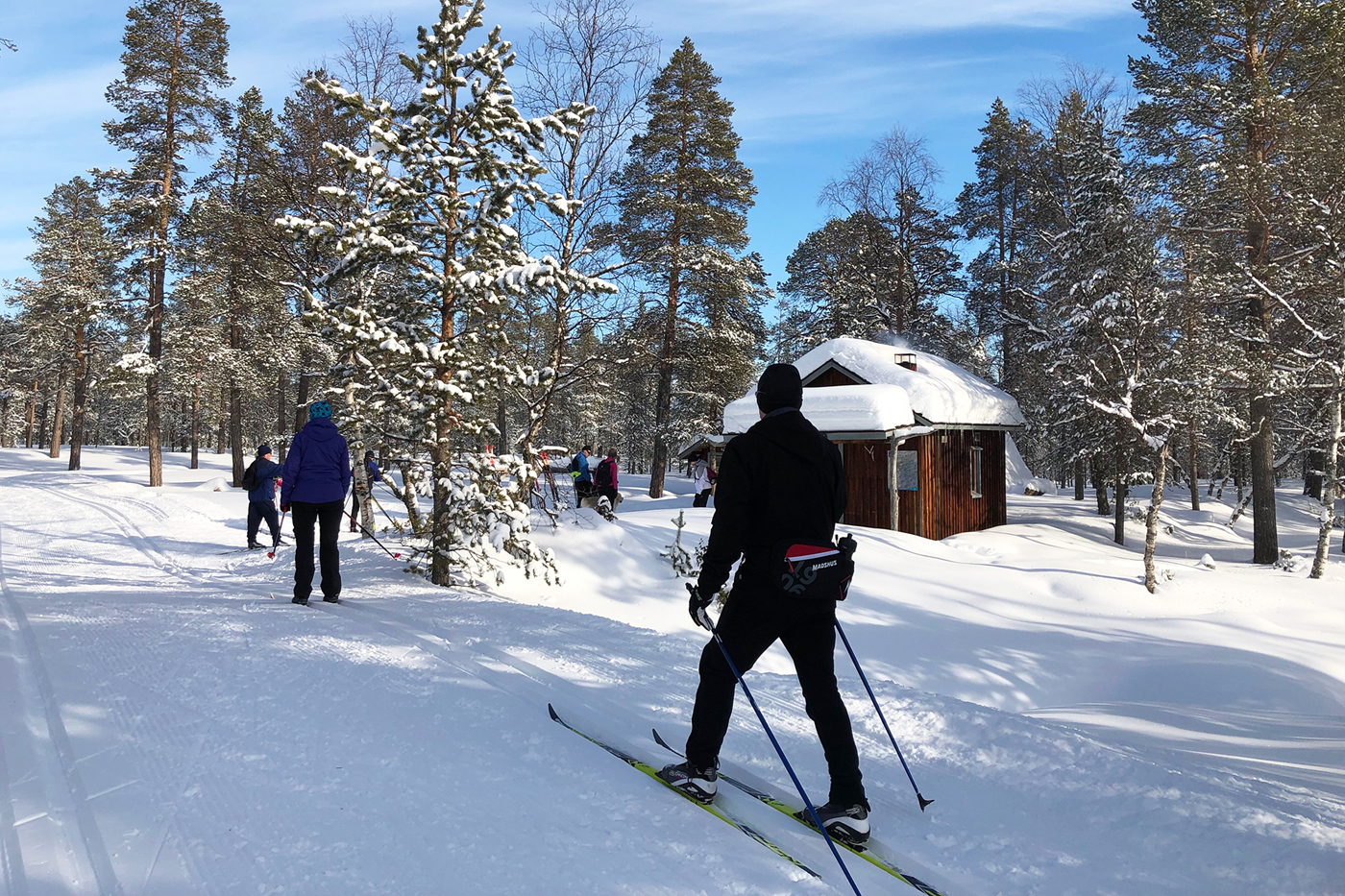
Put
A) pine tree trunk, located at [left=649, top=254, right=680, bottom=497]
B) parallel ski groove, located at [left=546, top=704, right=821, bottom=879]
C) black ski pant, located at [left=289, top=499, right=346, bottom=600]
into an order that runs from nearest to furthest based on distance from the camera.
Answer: parallel ski groove, located at [left=546, top=704, right=821, bottom=879] < black ski pant, located at [left=289, top=499, right=346, bottom=600] < pine tree trunk, located at [left=649, top=254, right=680, bottom=497]

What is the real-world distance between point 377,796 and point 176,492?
22727mm

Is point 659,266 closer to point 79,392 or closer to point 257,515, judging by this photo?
point 257,515

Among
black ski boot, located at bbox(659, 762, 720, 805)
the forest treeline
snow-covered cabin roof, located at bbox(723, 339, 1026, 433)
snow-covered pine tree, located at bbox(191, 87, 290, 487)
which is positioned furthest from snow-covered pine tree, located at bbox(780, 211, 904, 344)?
black ski boot, located at bbox(659, 762, 720, 805)

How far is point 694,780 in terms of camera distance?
3.14m

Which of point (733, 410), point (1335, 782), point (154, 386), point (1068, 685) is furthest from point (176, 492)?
point (1335, 782)

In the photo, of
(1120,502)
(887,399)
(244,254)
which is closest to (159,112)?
(244,254)

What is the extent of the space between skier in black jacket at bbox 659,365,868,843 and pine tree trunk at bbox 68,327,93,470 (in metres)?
35.0

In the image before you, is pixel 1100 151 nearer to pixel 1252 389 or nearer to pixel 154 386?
pixel 1252 389

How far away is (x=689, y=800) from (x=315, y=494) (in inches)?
198

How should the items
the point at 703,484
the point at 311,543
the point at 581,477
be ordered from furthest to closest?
the point at 703,484 → the point at 581,477 → the point at 311,543

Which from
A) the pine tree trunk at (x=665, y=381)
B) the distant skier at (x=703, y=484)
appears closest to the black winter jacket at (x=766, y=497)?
the distant skier at (x=703, y=484)

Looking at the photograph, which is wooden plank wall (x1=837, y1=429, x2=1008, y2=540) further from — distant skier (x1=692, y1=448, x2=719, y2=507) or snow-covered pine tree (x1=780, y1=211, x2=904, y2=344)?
snow-covered pine tree (x1=780, y1=211, x2=904, y2=344)

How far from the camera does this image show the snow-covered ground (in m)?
2.62

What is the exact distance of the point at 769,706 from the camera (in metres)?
4.43
